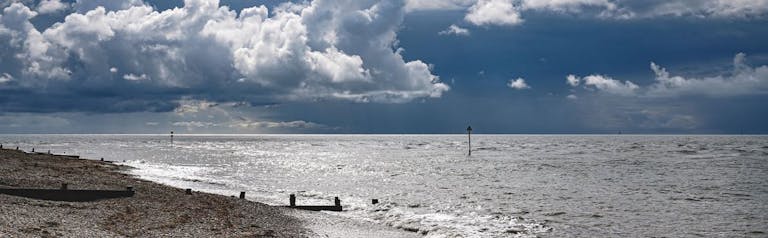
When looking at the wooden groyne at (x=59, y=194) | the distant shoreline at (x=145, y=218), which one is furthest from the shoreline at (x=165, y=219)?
the wooden groyne at (x=59, y=194)

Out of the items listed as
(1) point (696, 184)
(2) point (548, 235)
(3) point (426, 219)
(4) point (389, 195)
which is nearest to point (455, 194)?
(4) point (389, 195)

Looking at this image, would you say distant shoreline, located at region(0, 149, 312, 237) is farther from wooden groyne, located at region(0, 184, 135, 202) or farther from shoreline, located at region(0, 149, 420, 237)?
wooden groyne, located at region(0, 184, 135, 202)

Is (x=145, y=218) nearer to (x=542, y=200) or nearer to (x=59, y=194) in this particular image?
(x=59, y=194)

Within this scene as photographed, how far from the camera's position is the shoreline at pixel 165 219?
1988 cm

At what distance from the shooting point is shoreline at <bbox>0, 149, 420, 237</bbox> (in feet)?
65.2

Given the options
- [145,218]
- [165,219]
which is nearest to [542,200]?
[165,219]

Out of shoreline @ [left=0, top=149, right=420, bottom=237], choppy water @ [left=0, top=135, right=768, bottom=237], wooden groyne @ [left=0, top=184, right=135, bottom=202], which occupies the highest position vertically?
wooden groyne @ [left=0, top=184, right=135, bottom=202]

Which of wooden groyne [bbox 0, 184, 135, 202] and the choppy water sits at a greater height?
wooden groyne [bbox 0, 184, 135, 202]

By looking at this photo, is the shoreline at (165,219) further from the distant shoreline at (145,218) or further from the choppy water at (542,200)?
the choppy water at (542,200)

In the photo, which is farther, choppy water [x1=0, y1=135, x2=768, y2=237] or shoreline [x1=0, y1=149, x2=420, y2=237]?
choppy water [x1=0, y1=135, x2=768, y2=237]

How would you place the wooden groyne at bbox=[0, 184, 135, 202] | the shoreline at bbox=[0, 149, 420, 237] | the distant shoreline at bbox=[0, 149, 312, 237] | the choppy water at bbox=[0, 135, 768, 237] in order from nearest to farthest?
the distant shoreline at bbox=[0, 149, 312, 237] → the shoreline at bbox=[0, 149, 420, 237] → the wooden groyne at bbox=[0, 184, 135, 202] → the choppy water at bbox=[0, 135, 768, 237]

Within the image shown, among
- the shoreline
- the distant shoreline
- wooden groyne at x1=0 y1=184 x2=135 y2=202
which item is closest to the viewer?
the distant shoreline

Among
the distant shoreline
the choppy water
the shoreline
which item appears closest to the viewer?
the distant shoreline

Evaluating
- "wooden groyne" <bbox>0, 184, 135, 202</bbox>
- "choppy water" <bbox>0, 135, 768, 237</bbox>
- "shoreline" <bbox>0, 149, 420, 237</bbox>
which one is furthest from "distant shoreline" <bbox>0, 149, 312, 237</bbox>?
"choppy water" <bbox>0, 135, 768, 237</bbox>
